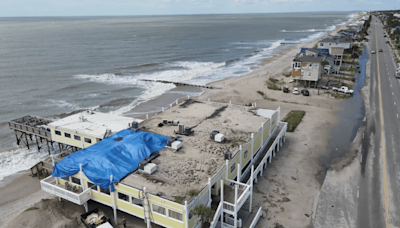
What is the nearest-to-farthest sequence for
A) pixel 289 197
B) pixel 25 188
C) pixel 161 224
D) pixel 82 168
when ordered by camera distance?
1. pixel 161 224
2. pixel 82 168
3. pixel 289 197
4. pixel 25 188

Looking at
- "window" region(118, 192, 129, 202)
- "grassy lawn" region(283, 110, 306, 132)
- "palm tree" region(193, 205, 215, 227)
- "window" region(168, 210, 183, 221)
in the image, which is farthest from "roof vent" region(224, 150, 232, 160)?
"grassy lawn" region(283, 110, 306, 132)

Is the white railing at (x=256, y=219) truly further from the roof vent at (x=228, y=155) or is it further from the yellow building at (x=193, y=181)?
the roof vent at (x=228, y=155)

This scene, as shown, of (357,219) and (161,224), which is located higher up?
(161,224)

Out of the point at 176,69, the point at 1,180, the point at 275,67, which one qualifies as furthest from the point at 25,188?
the point at 275,67

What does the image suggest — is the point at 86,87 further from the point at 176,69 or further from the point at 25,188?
the point at 25,188

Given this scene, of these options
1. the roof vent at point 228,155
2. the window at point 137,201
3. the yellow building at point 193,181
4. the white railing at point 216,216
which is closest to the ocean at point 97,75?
the yellow building at point 193,181

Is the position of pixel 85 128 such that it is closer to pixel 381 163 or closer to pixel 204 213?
pixel 204 213

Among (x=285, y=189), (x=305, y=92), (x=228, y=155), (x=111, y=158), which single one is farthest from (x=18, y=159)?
(x=305, y=92)
